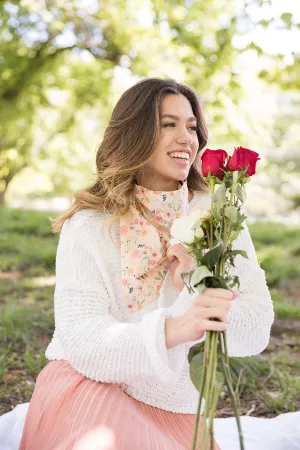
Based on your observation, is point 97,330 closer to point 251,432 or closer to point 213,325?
point 213,325

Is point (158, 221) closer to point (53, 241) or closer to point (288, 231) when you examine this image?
point (53, 241)

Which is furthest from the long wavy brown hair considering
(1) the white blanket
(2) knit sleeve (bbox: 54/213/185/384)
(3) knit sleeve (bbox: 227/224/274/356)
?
(1) the white blanket

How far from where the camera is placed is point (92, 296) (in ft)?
7.16

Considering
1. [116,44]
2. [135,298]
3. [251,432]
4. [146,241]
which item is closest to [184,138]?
[146,241]

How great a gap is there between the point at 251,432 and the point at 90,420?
1206 millimetres

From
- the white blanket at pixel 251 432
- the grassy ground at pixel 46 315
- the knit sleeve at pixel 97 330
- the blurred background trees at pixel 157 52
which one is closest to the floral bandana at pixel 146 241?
the knit sleeve at pixel 97 330

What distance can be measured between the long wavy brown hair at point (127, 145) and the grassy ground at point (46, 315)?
4.48 ft

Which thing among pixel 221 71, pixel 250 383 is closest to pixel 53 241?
pixel 221 71

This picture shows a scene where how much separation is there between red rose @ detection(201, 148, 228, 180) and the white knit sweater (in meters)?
0.45

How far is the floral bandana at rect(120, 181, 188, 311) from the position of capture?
2355 millimetres

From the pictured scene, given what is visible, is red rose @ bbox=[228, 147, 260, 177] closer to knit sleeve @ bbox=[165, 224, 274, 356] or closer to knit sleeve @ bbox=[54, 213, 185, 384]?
knit sleeve @ bbox=[54, 213, 185, 384]

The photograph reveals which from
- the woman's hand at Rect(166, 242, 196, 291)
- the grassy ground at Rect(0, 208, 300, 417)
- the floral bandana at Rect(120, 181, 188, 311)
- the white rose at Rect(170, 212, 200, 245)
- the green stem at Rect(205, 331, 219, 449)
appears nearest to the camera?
the green stem at Rect(205, 331, 219, 449)

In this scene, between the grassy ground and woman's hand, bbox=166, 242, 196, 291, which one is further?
the grassy ground

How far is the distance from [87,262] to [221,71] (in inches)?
204
